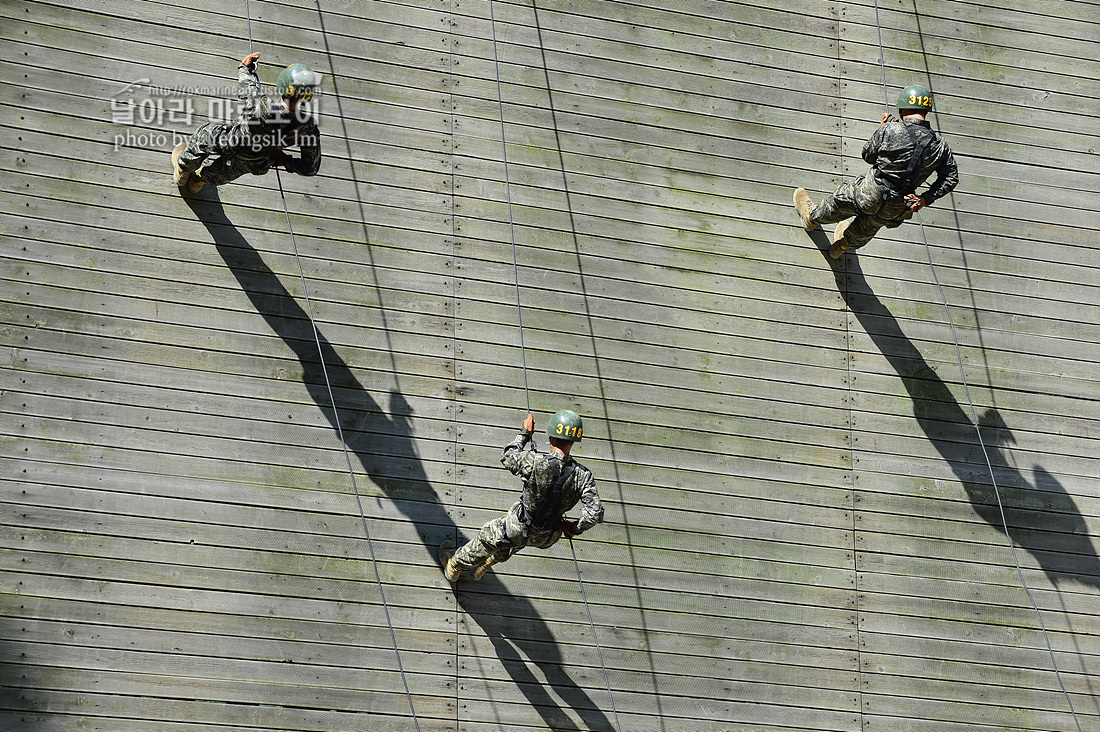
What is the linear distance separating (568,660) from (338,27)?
512 cm

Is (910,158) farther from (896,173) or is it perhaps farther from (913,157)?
(896,173)

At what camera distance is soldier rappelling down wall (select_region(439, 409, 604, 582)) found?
6359mm

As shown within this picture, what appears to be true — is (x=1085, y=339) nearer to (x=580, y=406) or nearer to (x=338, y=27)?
(x=580, y=406)

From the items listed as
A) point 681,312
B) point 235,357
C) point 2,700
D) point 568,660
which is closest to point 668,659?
point 568,660

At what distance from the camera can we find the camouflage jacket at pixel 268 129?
6410 millimetres

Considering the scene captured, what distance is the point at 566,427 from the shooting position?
6.34 meters

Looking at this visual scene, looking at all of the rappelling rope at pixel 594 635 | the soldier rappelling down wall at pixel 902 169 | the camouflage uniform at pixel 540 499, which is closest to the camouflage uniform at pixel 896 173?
the soldier rappelling down wall at pixel 902 169

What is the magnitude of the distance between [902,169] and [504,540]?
13.0 feet

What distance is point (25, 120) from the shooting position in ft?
23.2

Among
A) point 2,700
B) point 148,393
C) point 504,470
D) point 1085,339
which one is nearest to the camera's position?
point 2,700

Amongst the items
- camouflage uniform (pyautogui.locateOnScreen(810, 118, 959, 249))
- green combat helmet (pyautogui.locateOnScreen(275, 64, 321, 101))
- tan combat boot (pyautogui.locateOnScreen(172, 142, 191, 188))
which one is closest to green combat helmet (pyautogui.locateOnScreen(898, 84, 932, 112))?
camouflage uniform (pyautogui.locateOnScreen(810, 118, 959, 249))

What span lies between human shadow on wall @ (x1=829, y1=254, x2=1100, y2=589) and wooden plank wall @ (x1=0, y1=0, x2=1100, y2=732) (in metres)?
0.03

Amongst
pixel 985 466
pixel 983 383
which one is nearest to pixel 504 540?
pixel 985 466

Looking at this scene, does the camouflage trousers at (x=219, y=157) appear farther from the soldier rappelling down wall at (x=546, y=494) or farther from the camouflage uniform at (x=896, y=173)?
the camouflage uniform at (x=896, y=173)
